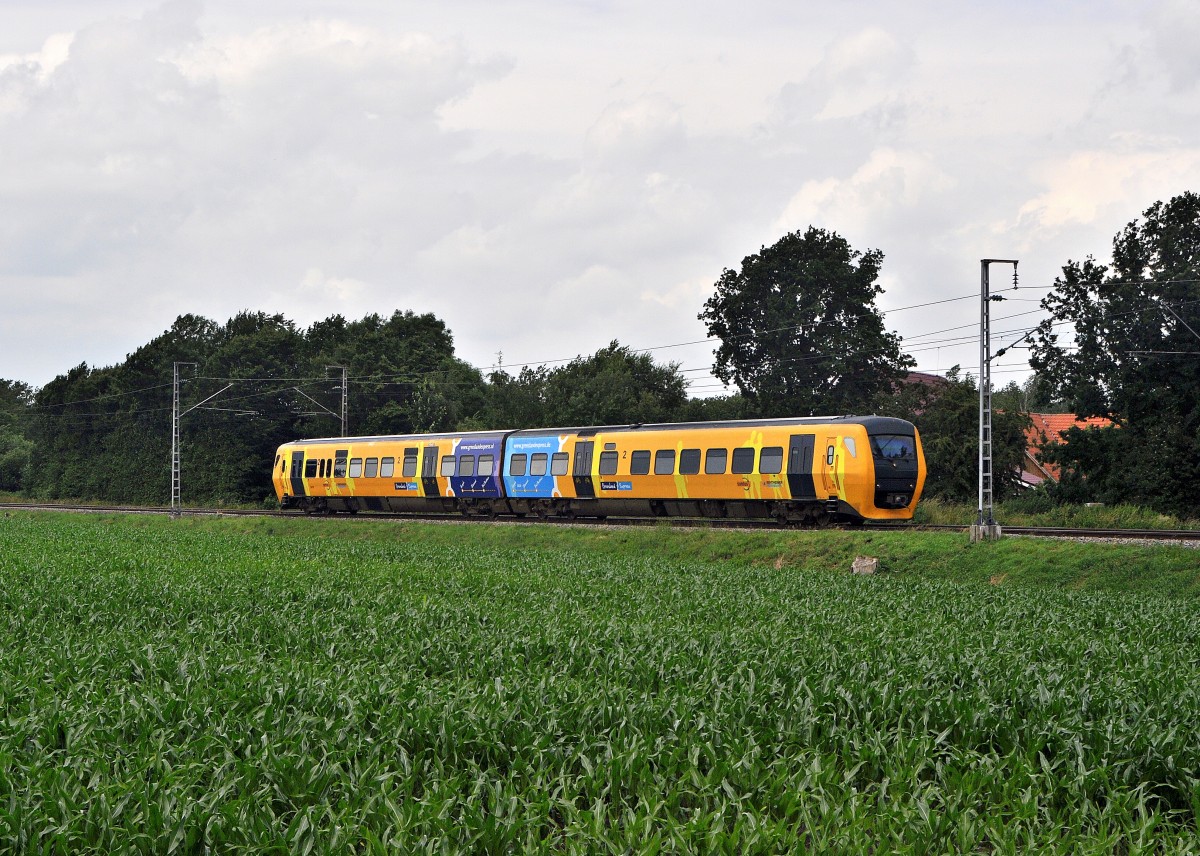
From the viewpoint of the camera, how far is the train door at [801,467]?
3069 centimetres

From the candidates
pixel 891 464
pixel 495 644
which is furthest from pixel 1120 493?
pixel 495 644

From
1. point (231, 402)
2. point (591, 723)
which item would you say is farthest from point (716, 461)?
point (231, 402)

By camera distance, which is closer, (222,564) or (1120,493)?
(222,564)

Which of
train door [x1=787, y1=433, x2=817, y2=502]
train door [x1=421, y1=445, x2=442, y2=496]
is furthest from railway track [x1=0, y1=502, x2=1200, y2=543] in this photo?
train door [x1=787, y1=433, x2=817, y2=502]

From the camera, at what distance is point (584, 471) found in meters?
36.8

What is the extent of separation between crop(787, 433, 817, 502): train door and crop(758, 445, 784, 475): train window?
0.28 metres

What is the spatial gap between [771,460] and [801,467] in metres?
1.03

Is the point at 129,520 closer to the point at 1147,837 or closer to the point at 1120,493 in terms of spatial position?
the point at 1120,493

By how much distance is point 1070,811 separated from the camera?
7.75m

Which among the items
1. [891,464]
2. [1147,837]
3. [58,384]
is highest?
[58,384]

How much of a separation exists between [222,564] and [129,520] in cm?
2919

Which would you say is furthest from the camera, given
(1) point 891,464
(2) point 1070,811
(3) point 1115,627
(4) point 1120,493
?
(4) point 1120,493

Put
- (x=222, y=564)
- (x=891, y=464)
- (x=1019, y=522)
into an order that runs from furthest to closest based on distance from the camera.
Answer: (x=1019, y=522) → (x=891, y=464) → (x=222, y=564)

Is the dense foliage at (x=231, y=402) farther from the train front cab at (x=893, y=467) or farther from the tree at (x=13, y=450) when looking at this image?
the train front cab at (x=893, y=467)
